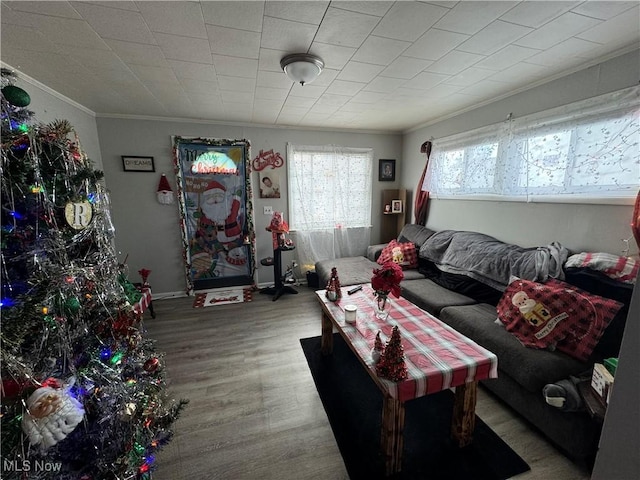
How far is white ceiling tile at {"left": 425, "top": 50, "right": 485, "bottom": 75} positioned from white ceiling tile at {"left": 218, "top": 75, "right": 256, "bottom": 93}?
4.64ft

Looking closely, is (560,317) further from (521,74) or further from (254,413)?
(254,413)

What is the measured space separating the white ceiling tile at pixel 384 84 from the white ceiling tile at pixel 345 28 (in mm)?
600

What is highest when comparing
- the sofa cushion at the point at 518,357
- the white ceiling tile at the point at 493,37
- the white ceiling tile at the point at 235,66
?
the white ceiling tile at the point at 235,66

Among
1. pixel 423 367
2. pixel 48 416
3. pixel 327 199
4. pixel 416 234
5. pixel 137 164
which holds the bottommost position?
pixel 423 367

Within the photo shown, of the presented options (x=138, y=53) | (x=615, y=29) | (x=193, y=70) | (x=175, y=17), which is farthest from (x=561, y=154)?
(x=138, y=53)

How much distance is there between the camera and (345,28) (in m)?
1.45

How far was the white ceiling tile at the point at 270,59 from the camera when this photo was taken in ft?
5.55

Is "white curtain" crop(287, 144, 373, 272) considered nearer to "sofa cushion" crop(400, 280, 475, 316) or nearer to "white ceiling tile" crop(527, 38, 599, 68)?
"sofa cushion" crop(400, 280, 475, 316)

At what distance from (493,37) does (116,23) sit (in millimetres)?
2121

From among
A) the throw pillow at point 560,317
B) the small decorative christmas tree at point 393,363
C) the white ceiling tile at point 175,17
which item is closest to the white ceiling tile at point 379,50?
the white ceiling tile at point 175,17

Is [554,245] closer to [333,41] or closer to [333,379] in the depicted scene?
[333,379]

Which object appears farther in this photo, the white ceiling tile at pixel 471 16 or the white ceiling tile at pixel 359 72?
the white ceiling tile at pixel 359 72

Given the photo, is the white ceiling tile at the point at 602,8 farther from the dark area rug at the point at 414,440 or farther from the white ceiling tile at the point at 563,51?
the dark area rug at the point at 414,440

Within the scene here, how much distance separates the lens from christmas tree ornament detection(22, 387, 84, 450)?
772 millimetres
